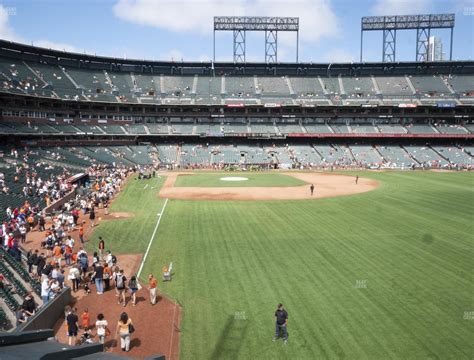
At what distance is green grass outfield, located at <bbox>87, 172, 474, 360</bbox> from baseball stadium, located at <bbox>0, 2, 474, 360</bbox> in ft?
0.30

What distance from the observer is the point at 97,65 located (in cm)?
8812

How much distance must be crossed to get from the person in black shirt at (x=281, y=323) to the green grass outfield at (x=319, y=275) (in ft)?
0.98

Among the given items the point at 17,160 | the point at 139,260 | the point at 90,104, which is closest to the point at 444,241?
the point at 139,260

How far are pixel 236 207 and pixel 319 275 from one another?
18.2 metres

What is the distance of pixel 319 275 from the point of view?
1892 cm

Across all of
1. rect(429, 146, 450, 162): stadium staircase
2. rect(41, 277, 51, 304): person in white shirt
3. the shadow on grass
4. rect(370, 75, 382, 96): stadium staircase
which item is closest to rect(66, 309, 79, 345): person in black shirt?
rect(41, 277, 51, 304): person in white shirt

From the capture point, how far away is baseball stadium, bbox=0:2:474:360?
1367 centimetres

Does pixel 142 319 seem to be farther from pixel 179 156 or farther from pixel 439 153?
pixel 439 153

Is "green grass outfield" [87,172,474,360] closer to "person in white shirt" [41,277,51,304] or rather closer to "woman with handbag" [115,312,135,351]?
→ "woman with handbag" [115,312,135,351]

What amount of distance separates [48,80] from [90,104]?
844cm

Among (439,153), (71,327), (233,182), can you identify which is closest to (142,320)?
(71,327)

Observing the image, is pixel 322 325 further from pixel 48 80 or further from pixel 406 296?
pixel 48 80

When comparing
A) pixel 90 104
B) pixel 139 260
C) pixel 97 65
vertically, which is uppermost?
pixel 97 65

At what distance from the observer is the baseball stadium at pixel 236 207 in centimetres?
1367
